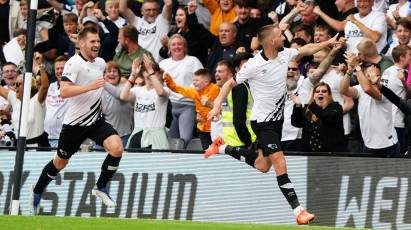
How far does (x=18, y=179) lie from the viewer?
16.5 metres

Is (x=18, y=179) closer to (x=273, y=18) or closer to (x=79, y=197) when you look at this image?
(x=79, y=197)

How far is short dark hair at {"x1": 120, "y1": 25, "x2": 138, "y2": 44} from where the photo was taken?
69.8 ft

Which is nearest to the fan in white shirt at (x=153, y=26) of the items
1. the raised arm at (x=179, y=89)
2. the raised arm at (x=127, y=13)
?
the raised arm at (x=127, y=13)

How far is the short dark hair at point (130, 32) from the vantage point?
2128 centimetres

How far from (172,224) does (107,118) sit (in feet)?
21.6

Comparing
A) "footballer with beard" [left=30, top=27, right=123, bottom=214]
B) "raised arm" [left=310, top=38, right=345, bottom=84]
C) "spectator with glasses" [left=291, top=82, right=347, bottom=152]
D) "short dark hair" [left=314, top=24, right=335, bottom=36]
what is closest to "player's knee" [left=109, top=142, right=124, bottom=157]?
"footballer with beard" [left=30, top=27, right=123, bottom=214]

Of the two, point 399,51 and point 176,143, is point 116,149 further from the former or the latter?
point 399,51

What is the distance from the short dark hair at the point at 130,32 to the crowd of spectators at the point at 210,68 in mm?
24

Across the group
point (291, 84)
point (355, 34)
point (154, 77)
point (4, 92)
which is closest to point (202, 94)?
point (154, 77)

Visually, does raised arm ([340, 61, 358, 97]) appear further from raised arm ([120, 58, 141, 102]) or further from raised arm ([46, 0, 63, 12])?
raised arm ([46, 0, 63, 12])

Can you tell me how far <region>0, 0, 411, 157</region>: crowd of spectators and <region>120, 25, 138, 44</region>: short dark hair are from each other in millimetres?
24

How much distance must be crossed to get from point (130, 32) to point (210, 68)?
1649 millimetres

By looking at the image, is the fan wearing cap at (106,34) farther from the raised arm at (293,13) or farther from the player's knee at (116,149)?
the player's knee at (116,149)

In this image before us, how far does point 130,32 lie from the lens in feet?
69.8
